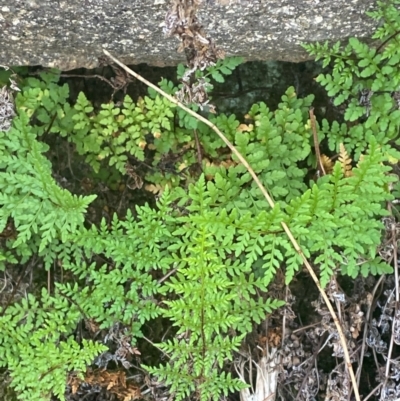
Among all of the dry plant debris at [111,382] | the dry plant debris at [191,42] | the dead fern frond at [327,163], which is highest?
the dry plant debris at [191,42]

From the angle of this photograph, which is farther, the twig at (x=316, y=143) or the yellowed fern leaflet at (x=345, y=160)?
the twig at (x=316, y=143)

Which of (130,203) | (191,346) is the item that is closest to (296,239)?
(191,346)

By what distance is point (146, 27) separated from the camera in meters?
2.24

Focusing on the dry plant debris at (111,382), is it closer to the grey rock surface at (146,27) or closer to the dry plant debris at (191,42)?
the dry plant debris at (191,42)

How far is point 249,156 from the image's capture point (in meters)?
2.35

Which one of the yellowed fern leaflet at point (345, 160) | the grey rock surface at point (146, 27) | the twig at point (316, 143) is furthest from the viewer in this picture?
the twig at point (316, 143)

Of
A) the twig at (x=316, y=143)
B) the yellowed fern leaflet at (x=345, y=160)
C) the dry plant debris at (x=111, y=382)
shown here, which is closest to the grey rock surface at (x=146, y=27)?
the twig at (x=316, y=143)

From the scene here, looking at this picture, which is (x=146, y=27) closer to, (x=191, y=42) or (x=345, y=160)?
(x=191, y=42)

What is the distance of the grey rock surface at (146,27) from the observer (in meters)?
2.15

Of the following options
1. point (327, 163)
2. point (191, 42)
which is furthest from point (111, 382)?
point (191, 42)

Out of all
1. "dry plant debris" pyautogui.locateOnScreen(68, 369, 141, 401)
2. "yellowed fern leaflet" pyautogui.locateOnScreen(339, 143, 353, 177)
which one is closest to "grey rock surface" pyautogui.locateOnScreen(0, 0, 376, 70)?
"yellowed fern leaflet" pyautogui.locateOnScreen(339, 143, 353, 177)

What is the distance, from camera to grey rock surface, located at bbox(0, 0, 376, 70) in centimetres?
215

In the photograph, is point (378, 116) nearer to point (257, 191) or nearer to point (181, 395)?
point (257, 191)

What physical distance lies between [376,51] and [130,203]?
1.39m
